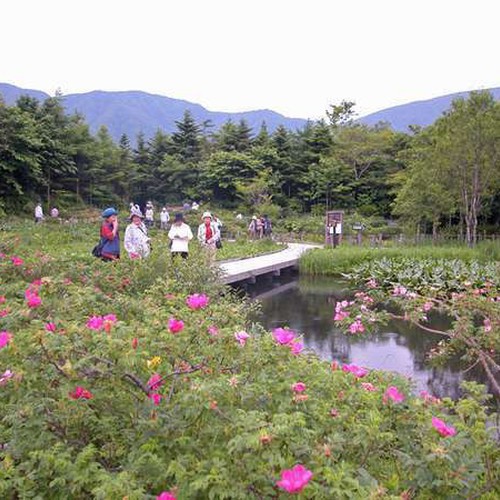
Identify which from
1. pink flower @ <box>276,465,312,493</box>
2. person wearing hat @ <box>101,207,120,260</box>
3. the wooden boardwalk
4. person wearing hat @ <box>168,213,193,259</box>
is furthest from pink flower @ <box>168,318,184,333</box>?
the wooden boardwalk

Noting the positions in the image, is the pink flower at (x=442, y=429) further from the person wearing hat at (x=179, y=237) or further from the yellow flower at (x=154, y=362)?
the person wearing hat at (x=179, y=237)

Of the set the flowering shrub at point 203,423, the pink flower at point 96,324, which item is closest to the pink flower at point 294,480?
the flowering shrub at point 203,423

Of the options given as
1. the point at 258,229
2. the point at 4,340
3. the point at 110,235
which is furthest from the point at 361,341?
the point at 258,229

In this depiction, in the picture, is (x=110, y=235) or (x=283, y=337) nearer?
(x=283, y=337)

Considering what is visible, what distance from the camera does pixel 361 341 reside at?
25.6 ft

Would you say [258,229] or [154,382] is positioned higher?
[154,382]

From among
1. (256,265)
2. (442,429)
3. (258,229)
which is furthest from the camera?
(258,229)

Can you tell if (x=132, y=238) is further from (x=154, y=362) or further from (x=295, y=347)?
(x=154, y=362)

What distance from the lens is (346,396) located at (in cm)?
213

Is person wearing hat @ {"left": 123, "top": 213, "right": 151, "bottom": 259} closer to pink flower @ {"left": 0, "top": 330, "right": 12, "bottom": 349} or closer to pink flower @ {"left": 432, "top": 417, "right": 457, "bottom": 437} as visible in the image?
pink flower @ {"left": 0, "top": 330, "right": 12, "bottom": 349}

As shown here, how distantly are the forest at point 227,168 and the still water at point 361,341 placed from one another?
10009mm

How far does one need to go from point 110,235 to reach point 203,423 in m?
5.19

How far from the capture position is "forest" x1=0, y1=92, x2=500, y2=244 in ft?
75.5

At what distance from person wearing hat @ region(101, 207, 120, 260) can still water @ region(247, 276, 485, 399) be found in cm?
264
